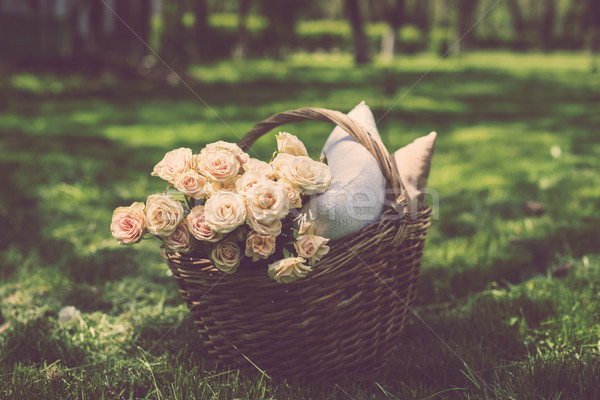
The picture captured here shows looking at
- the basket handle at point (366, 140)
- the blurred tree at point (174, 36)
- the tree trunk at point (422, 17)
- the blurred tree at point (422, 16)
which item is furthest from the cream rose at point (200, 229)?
the blurred tree at point (422, 16)

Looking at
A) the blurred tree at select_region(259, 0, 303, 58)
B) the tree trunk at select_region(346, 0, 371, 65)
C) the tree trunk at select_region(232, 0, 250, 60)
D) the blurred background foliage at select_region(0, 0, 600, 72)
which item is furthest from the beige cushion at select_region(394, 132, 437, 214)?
the blurred tree at select_region(259, 0, 303, 58)

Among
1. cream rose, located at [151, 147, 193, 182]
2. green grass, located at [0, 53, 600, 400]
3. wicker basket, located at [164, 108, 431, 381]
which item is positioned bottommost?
green grass, located at [0, 53, 600, 400]

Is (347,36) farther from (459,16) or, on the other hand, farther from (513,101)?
(513,101)

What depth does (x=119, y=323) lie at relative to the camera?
215cm

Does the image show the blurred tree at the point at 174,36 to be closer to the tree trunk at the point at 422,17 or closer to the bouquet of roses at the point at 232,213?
the bouquet of roses at the point at 232,213

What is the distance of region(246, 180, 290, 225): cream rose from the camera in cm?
147

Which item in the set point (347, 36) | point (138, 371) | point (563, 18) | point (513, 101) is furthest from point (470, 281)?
point (563, 18)

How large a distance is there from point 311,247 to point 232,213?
0.24 meters

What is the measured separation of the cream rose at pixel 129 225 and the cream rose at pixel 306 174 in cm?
44

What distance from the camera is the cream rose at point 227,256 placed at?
4.83 ft

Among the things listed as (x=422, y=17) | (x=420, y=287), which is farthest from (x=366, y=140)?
(x=422, y=17)

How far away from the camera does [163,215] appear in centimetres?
152

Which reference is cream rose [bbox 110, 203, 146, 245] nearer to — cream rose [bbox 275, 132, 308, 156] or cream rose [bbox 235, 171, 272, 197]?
cream rose [bbox 235, 171, 272, 197]

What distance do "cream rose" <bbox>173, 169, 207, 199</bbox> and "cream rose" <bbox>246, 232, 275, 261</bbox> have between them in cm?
23
